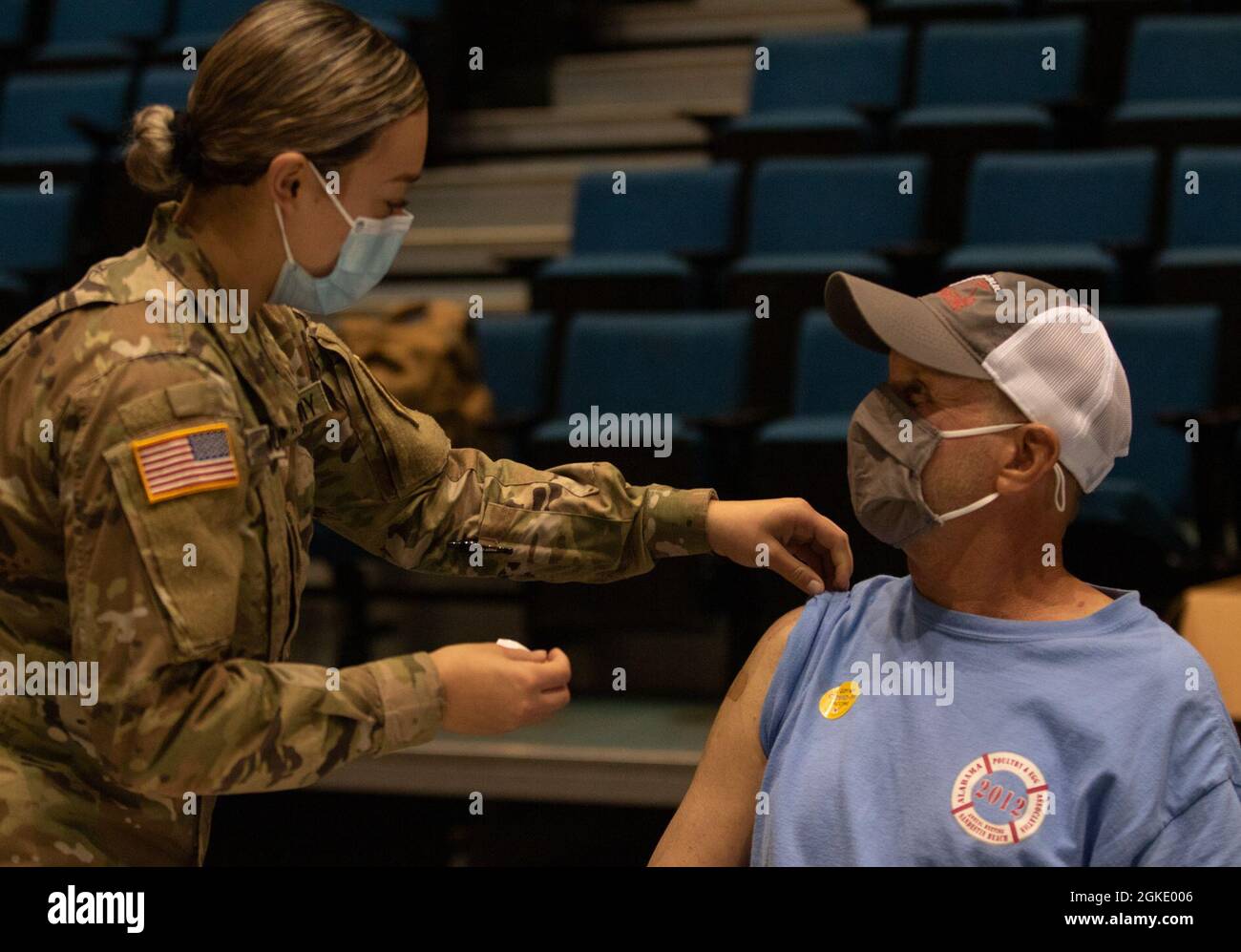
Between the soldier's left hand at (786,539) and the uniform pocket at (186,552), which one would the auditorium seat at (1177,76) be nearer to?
the soldier's left hand at (786,539)

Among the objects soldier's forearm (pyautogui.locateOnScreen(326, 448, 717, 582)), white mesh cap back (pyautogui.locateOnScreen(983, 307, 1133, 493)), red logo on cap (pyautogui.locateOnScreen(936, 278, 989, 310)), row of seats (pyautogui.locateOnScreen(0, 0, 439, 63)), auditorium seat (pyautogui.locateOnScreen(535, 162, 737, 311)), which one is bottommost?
soldier's forearm (pyautogui.locateOnScreen(326, 448, 717, 582))

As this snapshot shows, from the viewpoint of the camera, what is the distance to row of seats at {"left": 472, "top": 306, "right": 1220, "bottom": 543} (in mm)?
2914

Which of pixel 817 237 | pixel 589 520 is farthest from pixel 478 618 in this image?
pixel 589 520

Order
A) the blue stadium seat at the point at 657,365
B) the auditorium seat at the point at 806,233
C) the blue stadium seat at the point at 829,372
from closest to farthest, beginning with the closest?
the blue stadium seat at the point at 829,372 < the blue stadium seat at the point at 657,365 < the auditorium seat at the point at 806,233

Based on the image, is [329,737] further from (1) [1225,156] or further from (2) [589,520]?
(1) [1225,156]

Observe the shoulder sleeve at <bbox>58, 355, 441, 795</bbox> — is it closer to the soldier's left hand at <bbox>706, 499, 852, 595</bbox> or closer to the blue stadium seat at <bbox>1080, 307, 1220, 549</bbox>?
the soldier's left hand at <bbox>706, 499, 852, 595</bbox>

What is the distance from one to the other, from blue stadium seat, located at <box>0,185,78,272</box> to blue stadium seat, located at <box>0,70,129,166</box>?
37 cm

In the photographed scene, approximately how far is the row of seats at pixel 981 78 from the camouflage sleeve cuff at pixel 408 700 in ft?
10.5

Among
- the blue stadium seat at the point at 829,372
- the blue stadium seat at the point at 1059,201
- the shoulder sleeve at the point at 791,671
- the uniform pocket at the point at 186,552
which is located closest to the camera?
the uniform pocket at the point at 186,552

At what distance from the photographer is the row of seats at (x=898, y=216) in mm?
3404

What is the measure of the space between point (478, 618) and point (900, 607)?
2026 millimetres

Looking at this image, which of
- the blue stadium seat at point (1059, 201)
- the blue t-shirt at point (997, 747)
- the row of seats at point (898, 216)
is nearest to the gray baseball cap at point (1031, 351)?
the blue t-shirt at point (997, 747)

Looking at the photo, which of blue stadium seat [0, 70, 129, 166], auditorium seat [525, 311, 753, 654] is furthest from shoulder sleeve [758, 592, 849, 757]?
blue stadium seat [0, 70, 129, 166]
